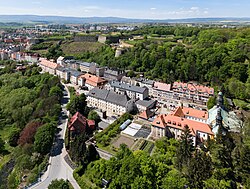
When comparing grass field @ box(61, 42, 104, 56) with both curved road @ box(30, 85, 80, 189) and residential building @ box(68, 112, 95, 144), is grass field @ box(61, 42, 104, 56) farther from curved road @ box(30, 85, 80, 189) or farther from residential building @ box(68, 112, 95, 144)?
curved road @ box(30, 85, 80, 189)

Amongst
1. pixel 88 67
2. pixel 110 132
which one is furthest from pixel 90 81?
pixel 110 132

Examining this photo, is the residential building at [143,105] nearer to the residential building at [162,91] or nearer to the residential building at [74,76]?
the residential building at [162,91]

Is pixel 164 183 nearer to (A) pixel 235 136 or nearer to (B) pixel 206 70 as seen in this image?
(A) pixel 235 136

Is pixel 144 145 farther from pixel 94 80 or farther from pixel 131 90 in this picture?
pixel 94 80

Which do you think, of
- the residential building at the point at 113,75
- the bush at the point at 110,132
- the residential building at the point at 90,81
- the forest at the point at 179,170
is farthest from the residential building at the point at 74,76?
the forest at the point at 179,170

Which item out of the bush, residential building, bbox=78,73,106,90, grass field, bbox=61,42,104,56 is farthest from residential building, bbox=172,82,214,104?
grass field, bbox=61,42,104,56

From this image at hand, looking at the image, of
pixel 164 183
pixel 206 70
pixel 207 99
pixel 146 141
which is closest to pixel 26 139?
pixel 146 141
